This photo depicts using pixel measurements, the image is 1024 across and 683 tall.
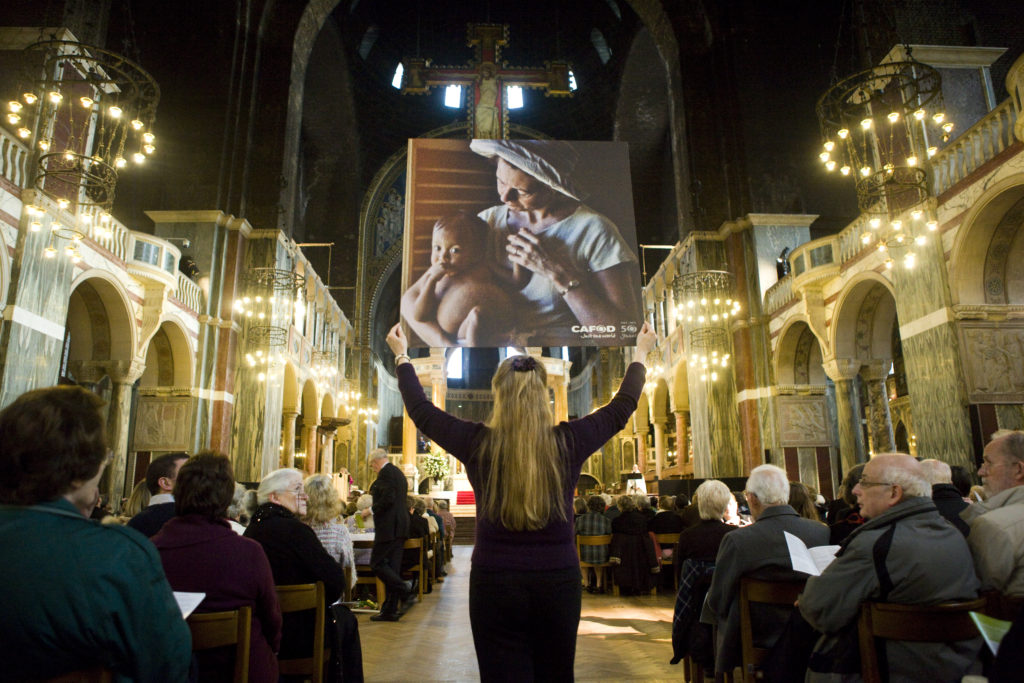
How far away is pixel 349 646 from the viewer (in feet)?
11.1

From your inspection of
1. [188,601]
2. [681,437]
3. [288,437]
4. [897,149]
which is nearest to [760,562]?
[188,601]

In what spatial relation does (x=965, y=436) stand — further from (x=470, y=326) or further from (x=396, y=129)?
(x=396, y=129)

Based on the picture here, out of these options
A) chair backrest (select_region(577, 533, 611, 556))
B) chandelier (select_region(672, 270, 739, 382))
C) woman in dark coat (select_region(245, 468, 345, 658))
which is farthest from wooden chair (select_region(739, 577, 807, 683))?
chandelier (select_region(672, 270, 739, 382))

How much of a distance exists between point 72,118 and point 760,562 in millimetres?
10016

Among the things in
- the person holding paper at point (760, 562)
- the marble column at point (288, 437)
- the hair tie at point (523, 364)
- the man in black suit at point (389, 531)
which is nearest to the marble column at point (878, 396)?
the man in black suit at point (389, 531)

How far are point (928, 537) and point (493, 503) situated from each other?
138cm

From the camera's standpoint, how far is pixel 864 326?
1244 centimetres

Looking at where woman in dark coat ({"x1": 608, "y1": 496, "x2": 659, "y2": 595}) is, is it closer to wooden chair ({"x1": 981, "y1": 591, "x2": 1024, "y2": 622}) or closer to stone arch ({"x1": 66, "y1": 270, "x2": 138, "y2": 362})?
wooden chair ({"x1": 981, "y1": 591, "x2": 1024, "y2": 622})

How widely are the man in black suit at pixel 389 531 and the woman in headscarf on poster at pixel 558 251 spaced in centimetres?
270

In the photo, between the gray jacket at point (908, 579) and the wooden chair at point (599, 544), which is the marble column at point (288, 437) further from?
the gray jacket at point (908, 579)

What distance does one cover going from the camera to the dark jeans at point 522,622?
1924 millimetres

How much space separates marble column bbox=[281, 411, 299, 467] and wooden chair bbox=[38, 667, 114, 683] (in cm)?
1829

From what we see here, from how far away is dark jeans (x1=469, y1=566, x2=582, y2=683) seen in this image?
1.92 m

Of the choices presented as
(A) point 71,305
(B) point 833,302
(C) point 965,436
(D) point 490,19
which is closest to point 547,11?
(D) point 490,19
